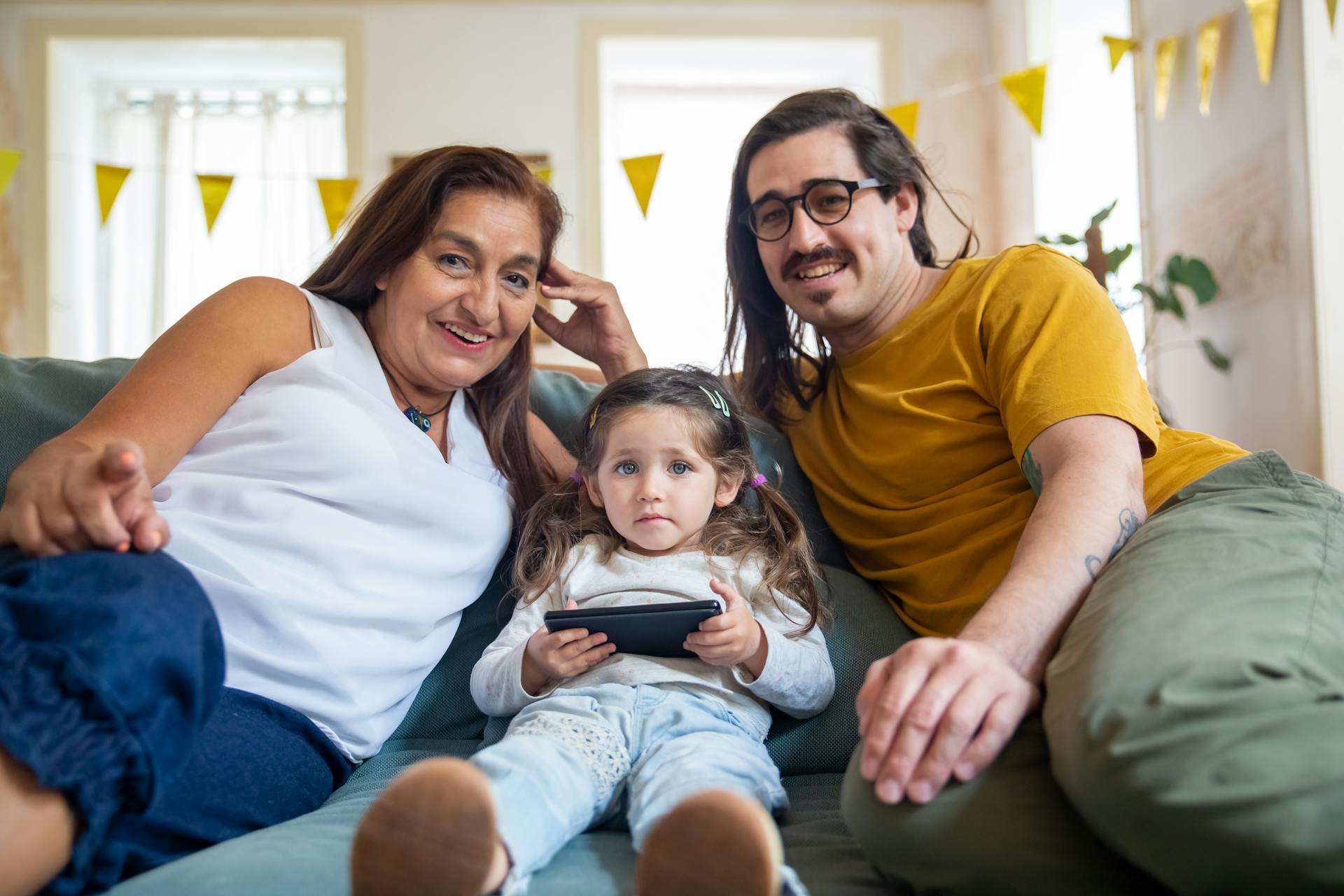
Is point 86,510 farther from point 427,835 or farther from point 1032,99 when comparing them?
point 1032,99

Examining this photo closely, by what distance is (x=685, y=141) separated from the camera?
18.6 ft

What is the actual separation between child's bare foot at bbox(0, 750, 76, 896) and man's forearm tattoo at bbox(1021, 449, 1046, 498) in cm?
118

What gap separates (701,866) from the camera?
82cm

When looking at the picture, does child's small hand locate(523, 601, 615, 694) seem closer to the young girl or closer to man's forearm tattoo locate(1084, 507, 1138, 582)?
the young girl

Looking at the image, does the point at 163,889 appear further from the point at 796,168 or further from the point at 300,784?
the point at 796,168

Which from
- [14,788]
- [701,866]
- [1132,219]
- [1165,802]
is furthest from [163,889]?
[1132,219]

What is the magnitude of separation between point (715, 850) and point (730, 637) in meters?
0.53

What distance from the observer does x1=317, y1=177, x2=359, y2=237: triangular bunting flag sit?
3379 millimetres

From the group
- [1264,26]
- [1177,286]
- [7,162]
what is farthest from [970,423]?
[1177,286]

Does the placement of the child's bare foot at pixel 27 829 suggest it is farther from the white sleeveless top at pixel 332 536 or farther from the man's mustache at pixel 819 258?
the man's mustache at pixel 819 258

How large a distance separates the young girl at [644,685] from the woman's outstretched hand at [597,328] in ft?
1.03

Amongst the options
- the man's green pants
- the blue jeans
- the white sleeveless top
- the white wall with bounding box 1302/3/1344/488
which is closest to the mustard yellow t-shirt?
the man's green pants

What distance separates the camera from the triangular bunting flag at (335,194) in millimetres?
3379

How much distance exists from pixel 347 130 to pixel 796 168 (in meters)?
3.94
